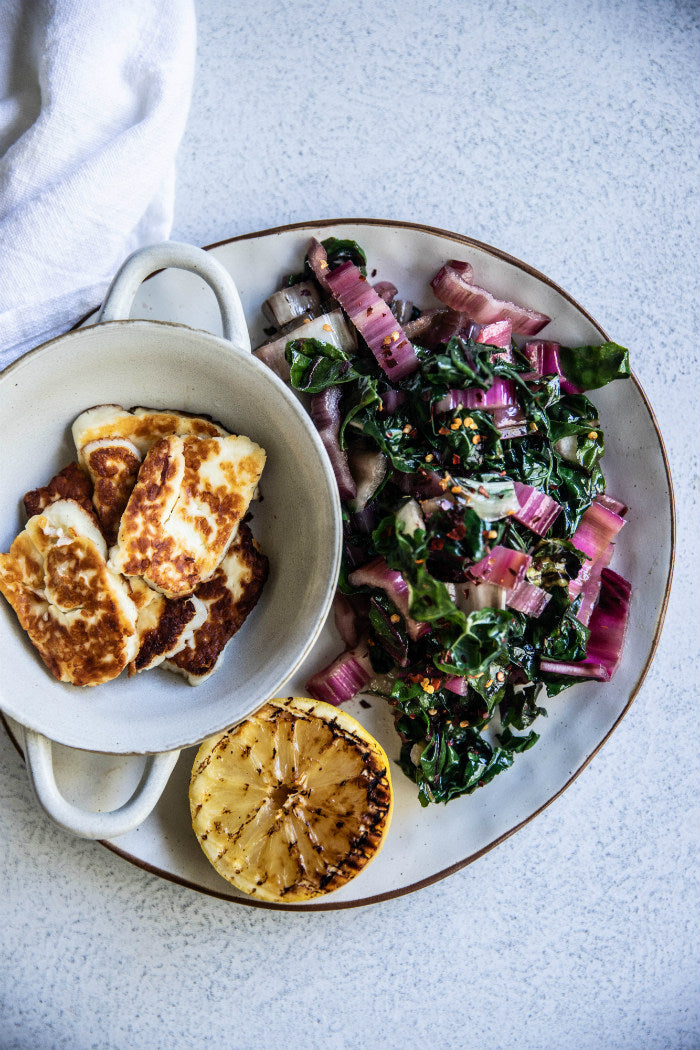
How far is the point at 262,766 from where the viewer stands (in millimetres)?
1924

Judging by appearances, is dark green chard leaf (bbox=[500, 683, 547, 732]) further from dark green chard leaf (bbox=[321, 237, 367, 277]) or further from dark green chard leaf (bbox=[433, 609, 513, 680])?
dark green chard leaf (bbox=[321, 237, 367, 277])

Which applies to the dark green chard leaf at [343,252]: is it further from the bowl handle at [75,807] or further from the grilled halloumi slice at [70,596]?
the bowl handle at [75,807]

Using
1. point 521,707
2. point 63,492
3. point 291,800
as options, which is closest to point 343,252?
point 63,492

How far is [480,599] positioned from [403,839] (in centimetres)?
74

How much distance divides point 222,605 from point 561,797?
1.19m

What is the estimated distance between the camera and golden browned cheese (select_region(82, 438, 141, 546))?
68.9 inches

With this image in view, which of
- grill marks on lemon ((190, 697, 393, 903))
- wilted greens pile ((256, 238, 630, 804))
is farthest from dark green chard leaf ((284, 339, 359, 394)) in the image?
grill marks on lemon ((190, 697, 393, 903))

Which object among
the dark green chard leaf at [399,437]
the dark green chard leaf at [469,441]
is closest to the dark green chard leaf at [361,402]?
the dark green chard leaf at [399,437]

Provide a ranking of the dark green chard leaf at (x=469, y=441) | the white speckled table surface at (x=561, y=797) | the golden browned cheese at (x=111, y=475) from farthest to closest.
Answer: the white speckled table surface at (x=561, y=797) < the dark green chard leaf at (x=469, y=441) < the golden browned cheese at (x=111, y=475)

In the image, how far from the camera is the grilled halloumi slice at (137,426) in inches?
70.6

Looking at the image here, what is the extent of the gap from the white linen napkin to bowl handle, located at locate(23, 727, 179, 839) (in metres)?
1.09

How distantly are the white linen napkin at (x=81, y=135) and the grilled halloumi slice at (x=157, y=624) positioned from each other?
84cm

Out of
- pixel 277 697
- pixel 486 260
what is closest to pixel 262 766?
pixel 277 697

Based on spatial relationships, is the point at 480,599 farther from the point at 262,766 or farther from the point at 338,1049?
the point at 338,1049
